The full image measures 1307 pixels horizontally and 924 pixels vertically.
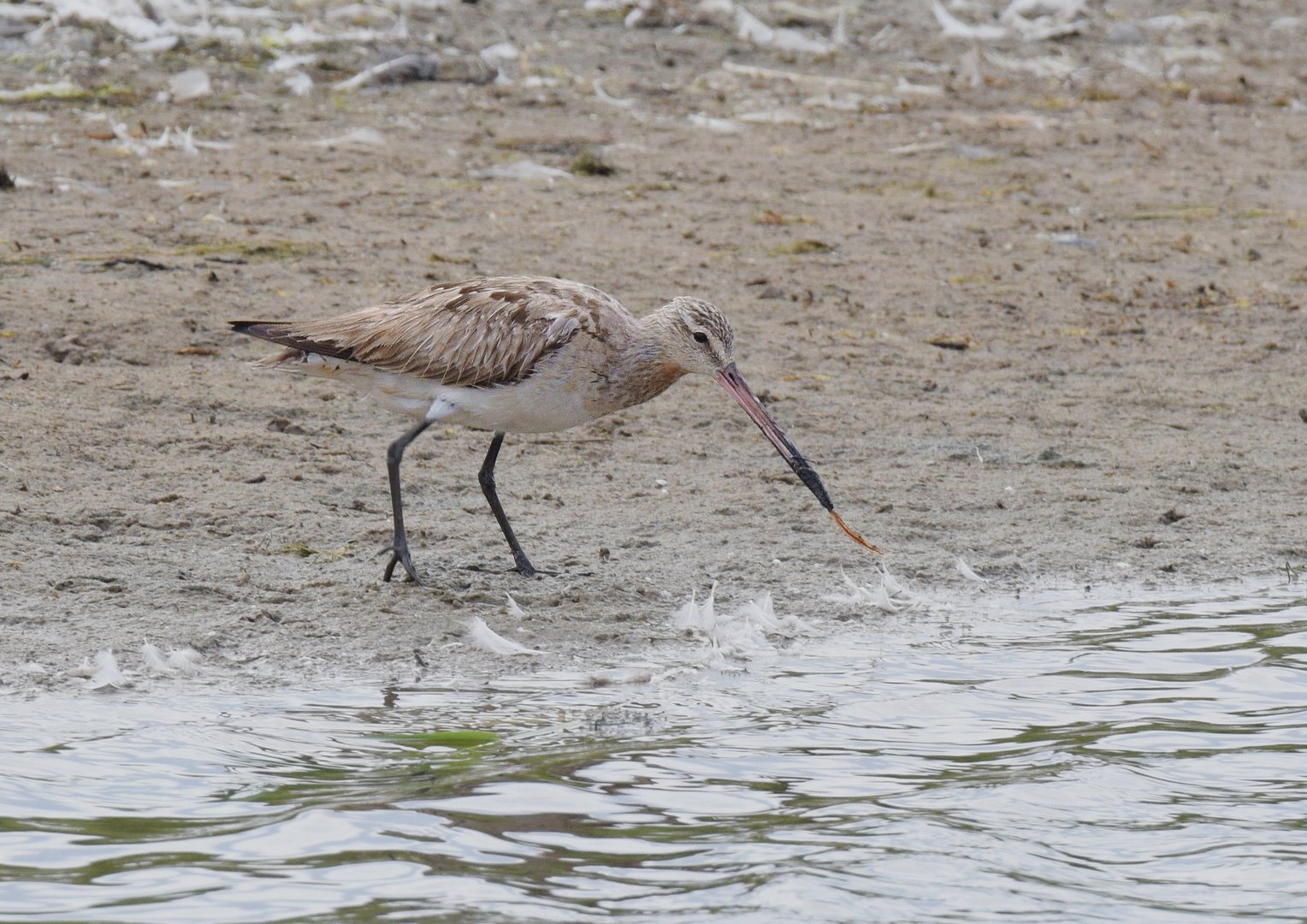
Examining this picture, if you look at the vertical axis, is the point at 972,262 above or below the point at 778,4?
below

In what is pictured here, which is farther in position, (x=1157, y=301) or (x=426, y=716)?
A: (x=1157, y=301)

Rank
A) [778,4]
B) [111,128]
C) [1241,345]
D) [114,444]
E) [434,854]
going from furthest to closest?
[778,4]
[111,128]
[1241,345]
[114,444]
[434,854]

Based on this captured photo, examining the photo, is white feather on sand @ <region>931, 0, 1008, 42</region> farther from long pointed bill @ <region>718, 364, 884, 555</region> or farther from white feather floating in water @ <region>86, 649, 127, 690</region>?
white feather floating in water @ <region>86, 649, 127, 690</region>

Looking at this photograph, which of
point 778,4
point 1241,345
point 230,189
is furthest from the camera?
point 778,4

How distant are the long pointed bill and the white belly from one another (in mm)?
542

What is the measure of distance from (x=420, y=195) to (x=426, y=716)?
5.47m

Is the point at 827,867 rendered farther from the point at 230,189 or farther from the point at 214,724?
the point at 230,189

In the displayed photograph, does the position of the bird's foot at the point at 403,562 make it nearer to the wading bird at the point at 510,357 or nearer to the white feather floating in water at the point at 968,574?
the wading bird at the point at 510,357

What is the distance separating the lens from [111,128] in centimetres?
1048

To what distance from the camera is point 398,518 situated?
6.02 metres

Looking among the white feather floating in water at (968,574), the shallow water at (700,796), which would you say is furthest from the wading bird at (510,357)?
the shallow water at (700,796)

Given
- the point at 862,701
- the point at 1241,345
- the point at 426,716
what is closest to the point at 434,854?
the point at 426,716

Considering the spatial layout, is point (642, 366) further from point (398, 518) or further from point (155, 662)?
point (155, 662)

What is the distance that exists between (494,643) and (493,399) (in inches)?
35.5
